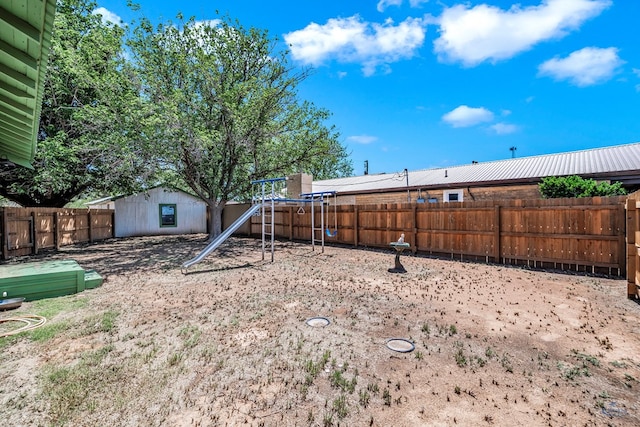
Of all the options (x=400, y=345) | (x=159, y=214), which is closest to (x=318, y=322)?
(x=400, y=345)

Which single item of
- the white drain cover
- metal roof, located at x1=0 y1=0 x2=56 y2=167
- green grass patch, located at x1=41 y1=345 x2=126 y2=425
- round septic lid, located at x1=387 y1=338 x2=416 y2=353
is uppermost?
metal roof, located at x1=0 y1=0 x2=56 y2=167

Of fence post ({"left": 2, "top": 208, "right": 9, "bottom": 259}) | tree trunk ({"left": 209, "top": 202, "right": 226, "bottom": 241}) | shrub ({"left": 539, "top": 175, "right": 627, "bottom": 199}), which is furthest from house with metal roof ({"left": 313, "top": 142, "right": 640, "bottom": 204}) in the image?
fence post ({"left": 2, "top": 208, "right": 9, "bottom": 259})

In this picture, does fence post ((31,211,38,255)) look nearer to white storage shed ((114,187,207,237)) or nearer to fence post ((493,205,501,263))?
white storage shed ((114,187,207,237))

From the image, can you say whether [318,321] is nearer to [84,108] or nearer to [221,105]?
[221,105]

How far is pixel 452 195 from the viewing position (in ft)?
42.8

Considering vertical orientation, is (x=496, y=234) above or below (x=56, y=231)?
below

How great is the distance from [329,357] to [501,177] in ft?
38.0

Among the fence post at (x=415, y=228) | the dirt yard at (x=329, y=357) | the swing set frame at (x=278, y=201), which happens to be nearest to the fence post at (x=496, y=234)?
the dirt yard at (x=329, y=357)

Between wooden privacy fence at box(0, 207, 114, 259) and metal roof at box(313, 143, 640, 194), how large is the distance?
12781 millimetres

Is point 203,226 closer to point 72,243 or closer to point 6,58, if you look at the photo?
point 72,243

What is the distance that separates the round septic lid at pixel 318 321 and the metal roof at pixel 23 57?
3.70 m

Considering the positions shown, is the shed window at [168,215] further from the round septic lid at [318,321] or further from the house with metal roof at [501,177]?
the round septic lid at [318,321]

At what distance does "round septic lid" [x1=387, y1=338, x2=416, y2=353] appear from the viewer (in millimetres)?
3223

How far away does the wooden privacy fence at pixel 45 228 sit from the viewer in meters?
9.37
